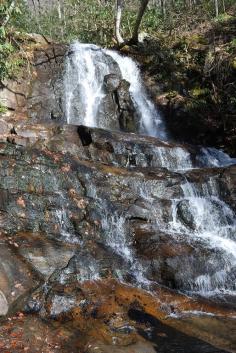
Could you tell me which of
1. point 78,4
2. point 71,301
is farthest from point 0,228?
point 78,4

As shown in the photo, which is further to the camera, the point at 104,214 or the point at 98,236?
the point at 104,214

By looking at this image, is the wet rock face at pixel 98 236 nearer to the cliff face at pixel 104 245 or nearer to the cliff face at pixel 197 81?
the cliff face at pixel 104 245

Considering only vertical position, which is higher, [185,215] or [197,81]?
[197,81]

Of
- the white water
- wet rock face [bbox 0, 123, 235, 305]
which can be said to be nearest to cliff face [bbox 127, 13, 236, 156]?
wet rock face [bbox 0, 123, 235, 305]

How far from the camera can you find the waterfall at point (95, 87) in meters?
19.5

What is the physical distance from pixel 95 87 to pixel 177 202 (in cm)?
1065

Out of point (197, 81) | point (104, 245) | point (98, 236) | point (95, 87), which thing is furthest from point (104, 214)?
point (197, 81)

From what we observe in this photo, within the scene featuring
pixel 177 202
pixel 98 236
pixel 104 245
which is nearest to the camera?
pixel 104 245

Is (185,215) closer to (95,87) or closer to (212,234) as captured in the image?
(212,234)

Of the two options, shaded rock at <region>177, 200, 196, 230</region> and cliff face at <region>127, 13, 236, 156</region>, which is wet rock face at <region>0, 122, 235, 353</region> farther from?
cliff face at <region>127, 13, 236, 156</region>

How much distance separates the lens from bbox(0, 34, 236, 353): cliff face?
6887 millimetres

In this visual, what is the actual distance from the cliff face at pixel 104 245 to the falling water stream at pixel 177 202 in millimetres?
44

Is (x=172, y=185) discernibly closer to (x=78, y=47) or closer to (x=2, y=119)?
(x=2, y=119)

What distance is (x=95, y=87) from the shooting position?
20.6 metres
